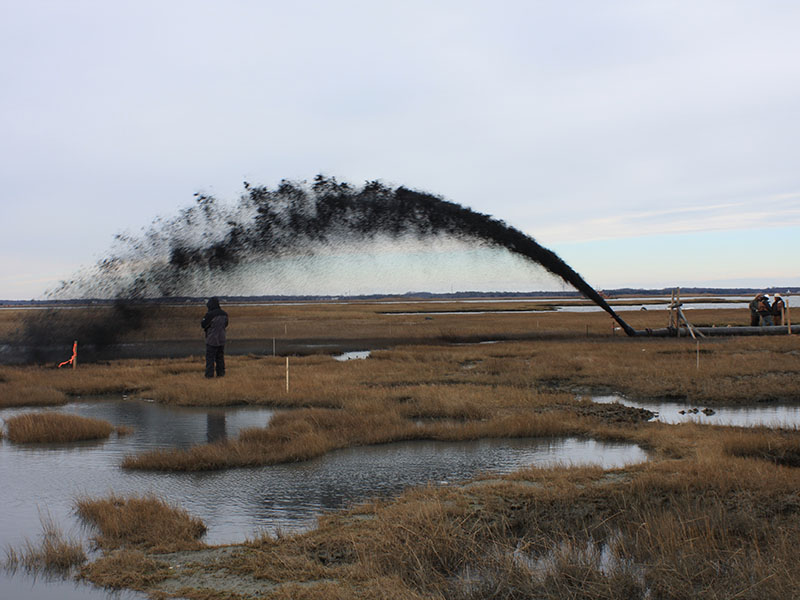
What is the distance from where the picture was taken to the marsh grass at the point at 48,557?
7.34 m

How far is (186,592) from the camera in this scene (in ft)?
21.5

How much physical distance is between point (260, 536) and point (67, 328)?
27.7m

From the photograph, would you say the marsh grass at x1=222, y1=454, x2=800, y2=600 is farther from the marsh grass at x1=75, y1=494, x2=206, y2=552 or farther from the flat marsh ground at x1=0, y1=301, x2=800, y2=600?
the marsh grass at x1=75, y1=494, x2=206, y2=552

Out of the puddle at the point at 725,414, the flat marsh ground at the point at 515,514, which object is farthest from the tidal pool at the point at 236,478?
the puddle at the point at 725,414

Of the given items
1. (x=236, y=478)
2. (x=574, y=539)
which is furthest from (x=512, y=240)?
(x=574, y=539)

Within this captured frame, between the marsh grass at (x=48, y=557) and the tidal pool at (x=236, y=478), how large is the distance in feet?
0.61

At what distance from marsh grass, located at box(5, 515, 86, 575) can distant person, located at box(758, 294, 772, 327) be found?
38.6m

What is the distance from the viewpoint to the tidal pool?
29.1 ft

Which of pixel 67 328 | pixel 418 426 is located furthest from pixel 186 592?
pixel 67 328

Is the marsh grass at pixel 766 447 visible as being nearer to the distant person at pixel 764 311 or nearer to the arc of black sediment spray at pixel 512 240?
the arc of black sediment spray at pixel 512 240

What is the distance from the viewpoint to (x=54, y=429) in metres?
15.0

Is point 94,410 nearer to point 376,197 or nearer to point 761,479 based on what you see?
point 376,197

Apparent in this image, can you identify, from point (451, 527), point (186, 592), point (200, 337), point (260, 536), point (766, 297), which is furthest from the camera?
point (200, 337)

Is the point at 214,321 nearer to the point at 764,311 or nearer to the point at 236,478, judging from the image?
the point at 236,478
